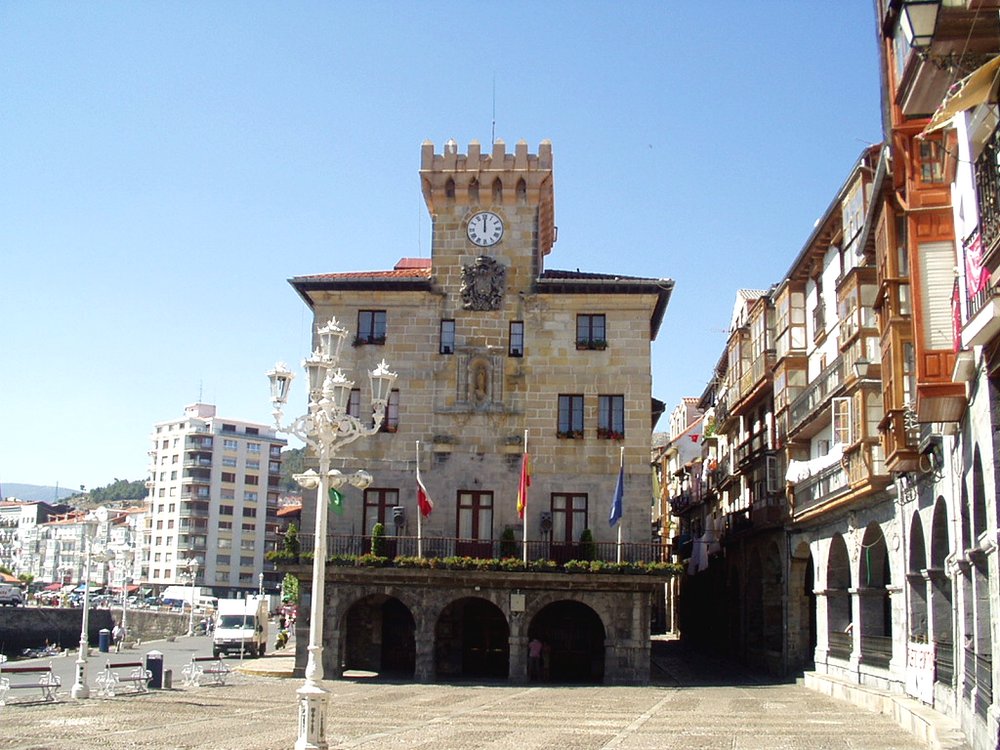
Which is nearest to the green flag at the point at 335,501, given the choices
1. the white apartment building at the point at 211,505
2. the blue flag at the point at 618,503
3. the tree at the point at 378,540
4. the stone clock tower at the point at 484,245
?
the tree at the point at 378,540

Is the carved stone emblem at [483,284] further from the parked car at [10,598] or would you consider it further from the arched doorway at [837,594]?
the parked car at [10,598]

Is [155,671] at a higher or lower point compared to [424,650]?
lower

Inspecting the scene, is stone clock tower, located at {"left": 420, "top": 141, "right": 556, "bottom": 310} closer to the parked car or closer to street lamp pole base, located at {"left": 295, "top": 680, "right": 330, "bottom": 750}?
street lamp pole base, located at {"left": 295, "top": 680, "right": 330, "bottom": 750}

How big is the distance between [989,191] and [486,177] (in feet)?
98.7

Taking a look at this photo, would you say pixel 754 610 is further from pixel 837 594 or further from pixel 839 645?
pixel 839 645

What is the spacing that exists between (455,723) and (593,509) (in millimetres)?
16333

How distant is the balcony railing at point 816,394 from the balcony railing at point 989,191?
18.5m

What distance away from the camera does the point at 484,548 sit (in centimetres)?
3988

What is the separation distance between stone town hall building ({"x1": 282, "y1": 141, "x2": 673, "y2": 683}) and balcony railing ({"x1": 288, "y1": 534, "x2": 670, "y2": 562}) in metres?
0.07

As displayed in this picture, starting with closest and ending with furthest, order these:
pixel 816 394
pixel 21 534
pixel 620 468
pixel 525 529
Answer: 1. pixel 816 394
2. pixel 525 529
3. pixel 620 468
4. pixel 21 534

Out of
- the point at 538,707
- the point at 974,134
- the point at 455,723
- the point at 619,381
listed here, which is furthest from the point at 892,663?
the point at 974,134

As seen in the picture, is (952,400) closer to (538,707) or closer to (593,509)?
(538,707)

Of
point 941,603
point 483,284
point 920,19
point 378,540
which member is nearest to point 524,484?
point 378,540

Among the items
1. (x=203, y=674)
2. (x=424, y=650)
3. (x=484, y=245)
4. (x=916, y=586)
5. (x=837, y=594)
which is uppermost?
(x=484, y=245)
